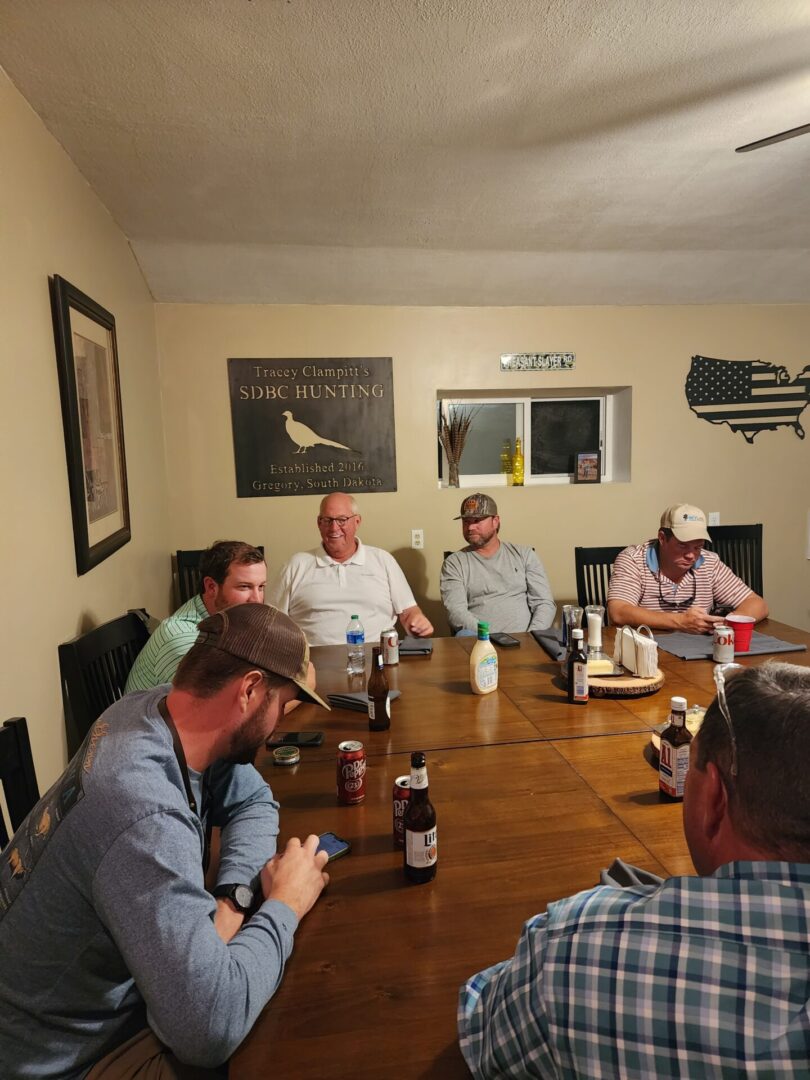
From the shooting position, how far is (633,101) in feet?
6.61

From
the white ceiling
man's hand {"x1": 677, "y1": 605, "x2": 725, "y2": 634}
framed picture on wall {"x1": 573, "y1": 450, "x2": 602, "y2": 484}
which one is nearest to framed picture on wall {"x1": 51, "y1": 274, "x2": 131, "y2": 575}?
the white ceiling

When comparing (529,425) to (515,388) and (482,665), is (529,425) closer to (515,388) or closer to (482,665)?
(515,388)

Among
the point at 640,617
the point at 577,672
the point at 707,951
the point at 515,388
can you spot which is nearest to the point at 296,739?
the point at 577,672

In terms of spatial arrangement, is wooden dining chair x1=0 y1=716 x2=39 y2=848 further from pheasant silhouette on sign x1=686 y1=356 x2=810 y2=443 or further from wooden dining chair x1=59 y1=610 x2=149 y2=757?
pheasant silhouette on sign x1=686 y1=356 x2=810 y2=443

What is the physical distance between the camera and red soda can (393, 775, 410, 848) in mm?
1201

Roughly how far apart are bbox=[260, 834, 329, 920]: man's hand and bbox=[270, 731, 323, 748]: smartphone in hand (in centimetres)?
49

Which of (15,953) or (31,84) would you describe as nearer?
(15,953)

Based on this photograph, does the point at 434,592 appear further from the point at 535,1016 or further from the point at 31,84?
the point at 535,1016

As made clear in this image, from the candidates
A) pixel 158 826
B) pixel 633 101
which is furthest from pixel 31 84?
pixel 158 826

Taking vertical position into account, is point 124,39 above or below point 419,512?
above

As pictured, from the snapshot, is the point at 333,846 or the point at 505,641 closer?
the point at 333,846

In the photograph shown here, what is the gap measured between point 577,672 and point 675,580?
112 cm

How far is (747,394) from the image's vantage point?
13.1 ft

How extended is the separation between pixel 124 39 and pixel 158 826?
1.91 meters
